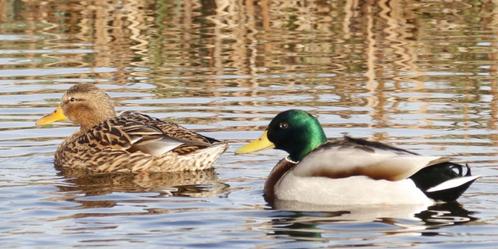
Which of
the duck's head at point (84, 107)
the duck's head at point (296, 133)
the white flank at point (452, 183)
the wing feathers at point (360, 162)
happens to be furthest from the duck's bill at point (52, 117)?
the white flank at point (452, 183)

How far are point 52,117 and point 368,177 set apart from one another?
3.91 meters

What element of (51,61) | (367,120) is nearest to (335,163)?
(367,120)

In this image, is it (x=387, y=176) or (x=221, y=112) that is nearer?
(x=387, y=176)

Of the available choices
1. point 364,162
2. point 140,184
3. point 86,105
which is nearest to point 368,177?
point 364,162

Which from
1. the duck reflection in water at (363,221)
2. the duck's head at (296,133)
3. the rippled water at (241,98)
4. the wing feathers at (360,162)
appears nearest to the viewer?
the duck reflection in water at (363,221)

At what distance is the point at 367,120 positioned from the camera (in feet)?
46.1

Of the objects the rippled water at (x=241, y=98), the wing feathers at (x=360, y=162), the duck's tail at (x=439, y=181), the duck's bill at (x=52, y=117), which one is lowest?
the rippled water at (x=241, y=98)

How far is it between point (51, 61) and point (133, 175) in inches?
212

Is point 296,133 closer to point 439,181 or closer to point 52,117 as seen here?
point 439,181

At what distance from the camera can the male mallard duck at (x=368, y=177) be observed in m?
10.7

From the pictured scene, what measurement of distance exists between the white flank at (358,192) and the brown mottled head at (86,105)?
3249 mm

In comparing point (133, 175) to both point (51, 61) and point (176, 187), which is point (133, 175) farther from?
point (51, 61)

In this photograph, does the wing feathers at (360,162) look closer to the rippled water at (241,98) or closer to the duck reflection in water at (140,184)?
the rippled water at (241,98)

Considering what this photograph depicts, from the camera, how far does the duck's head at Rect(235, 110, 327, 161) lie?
38.0ft
